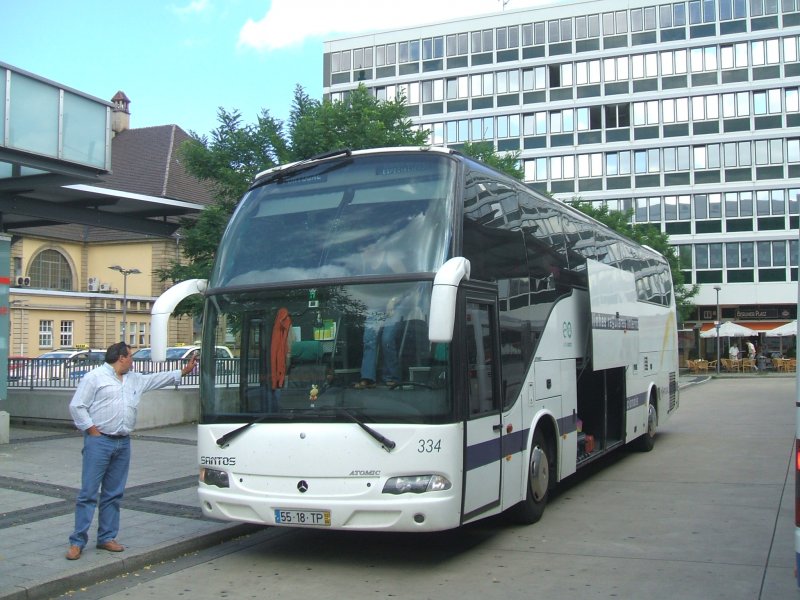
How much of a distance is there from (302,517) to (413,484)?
967 mm

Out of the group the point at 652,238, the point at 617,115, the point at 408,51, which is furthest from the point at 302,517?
the point at 408,51

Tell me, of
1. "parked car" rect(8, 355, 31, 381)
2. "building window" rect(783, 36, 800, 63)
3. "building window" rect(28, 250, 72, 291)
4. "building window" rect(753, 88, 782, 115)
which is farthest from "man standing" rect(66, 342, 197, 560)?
"building window" rect(28, 250, 72, 291)

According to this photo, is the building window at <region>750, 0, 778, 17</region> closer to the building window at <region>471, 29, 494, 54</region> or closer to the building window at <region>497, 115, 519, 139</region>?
the building window at <region>497, 115, 519, 139</region>

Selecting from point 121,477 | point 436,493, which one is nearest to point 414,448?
point 436,493

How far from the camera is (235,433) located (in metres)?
7.37

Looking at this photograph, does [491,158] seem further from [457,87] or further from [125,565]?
[457,87]

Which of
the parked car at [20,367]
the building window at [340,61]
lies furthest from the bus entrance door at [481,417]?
the building window at [340,61]

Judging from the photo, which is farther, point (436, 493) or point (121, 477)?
point (121, 477)

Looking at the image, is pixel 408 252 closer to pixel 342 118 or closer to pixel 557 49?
pixel 342 118

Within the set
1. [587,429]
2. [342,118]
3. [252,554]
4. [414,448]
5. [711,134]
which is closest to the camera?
[414,448]

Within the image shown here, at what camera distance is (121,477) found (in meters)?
7.60

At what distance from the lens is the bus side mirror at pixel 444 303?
20.3ft

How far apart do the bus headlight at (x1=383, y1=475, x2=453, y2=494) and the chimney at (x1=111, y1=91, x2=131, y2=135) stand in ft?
254

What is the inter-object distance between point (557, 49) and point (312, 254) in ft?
193
